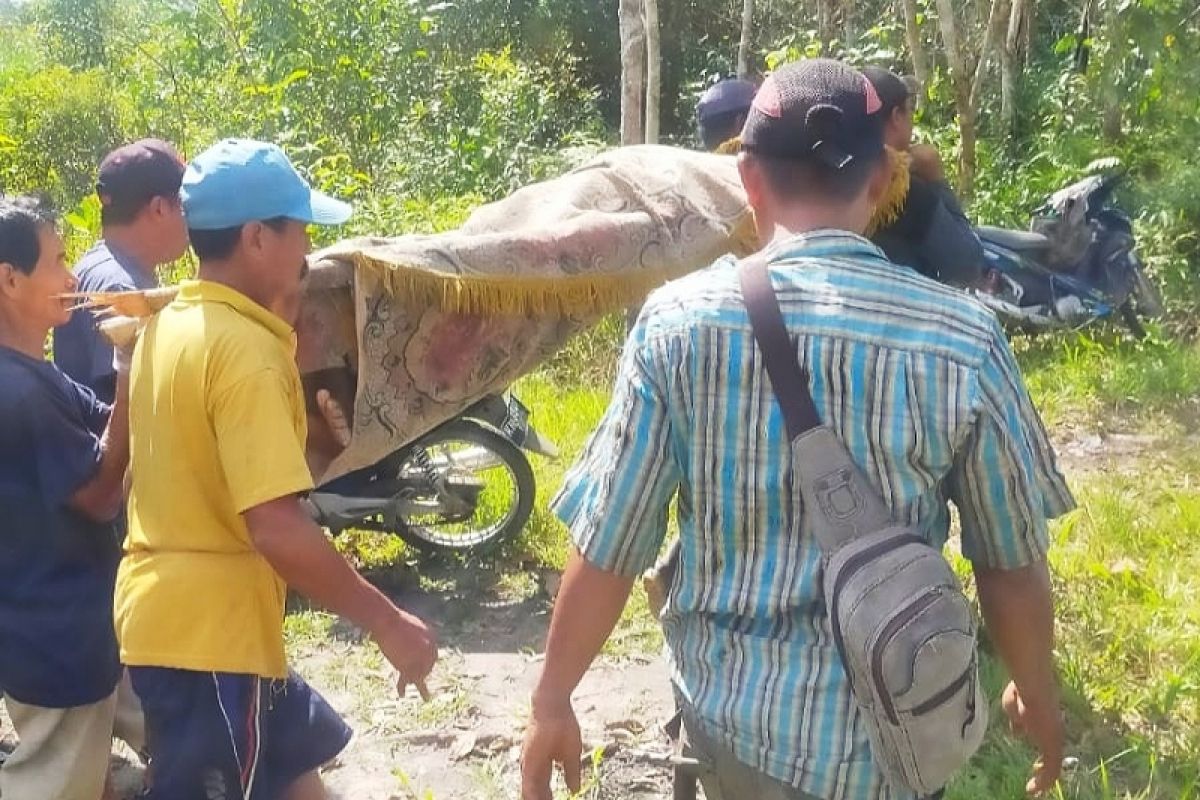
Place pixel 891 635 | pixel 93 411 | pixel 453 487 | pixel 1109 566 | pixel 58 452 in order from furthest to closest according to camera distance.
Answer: pixel 453 487 → pixel 1109 566 → pixel 93 411 → pixel 58 452 → pixel 891 635

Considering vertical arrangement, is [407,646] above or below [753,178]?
below

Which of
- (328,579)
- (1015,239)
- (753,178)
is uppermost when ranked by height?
(753,178)

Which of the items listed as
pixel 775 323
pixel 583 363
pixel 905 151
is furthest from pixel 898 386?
pixel 583 363

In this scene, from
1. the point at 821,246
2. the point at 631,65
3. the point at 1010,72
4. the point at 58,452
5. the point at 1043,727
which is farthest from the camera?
the point at 1010,72

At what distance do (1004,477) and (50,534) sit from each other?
1993 mm

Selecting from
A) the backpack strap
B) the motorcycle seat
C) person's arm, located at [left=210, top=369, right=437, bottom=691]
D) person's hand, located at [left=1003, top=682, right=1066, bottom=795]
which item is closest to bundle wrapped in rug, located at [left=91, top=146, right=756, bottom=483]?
person's arm, located at [left=210, top=369, right=437, bottom=691]

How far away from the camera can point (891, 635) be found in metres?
1.51

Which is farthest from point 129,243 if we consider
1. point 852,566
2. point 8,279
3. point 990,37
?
point 990,37

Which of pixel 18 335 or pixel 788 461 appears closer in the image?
pixel 788 461

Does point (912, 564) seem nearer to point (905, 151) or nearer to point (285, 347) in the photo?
point (285, 347)

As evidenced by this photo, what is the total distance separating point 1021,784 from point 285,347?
2115mm

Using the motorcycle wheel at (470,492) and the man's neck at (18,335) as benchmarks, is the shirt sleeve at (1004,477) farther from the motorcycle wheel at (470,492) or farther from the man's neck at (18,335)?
the motorcycle wheel at (470,492)

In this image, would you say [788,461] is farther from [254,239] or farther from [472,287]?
[472,287]

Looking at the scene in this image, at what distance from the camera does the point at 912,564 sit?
60.3 inches
